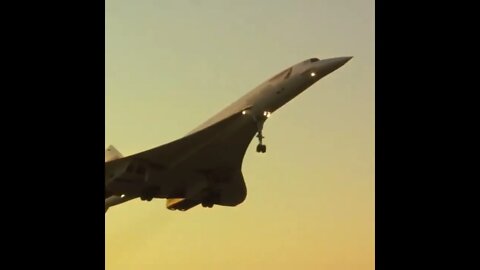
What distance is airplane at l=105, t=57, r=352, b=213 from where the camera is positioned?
23.2 metres

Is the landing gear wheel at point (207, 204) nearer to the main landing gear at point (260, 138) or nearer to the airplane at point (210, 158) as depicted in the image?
the airplane at point (210, 158)

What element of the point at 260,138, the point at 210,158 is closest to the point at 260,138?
the point at 260,138

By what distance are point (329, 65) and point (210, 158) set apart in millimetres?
6048

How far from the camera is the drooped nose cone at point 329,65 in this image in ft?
Answer: 74.8

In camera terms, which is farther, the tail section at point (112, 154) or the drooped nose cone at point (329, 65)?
the tail section at point (112, 154)

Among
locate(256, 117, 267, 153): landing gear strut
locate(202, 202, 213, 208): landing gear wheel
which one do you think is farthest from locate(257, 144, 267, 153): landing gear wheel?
locate(202, 202, 213, 208): landing gear wheel

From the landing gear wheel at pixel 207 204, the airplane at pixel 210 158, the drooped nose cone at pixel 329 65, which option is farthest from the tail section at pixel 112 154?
the drooped nose cone at pixel 329 65
